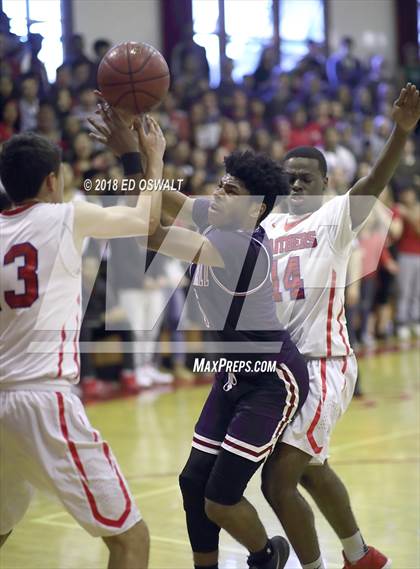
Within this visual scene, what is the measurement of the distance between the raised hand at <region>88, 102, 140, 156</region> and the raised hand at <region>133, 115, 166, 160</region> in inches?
1.1

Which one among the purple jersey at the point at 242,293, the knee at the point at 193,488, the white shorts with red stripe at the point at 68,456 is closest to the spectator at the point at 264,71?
the purple jersey at the point at 242,293

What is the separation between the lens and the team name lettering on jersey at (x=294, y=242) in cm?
465

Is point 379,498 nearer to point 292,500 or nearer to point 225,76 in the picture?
point 292,500

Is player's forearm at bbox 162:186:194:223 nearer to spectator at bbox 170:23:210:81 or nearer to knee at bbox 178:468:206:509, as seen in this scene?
knee at bbox 178:468:206:509

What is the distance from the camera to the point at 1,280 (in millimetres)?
3553

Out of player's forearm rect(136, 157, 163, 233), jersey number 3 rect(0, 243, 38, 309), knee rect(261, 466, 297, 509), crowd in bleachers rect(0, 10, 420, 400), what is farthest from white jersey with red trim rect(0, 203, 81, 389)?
crowd in bleachers rect(0, 10, 420, 400)

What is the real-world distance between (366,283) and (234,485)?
943 centimetres

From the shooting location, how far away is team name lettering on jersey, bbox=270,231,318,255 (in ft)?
15.3

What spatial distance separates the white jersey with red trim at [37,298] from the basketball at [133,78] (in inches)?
35.0

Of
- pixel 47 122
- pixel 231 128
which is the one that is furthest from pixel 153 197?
pixel 231 128

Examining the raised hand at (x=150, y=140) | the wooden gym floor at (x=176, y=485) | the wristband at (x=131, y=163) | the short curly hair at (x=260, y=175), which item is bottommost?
the wooden gym floor at (x=176, y=485)

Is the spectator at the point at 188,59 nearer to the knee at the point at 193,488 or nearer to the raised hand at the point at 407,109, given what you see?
the raised hand at the point at 407,109

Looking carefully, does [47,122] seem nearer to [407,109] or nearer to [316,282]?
[316,282]

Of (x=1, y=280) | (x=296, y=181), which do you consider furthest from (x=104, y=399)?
(x=1, y=280)
